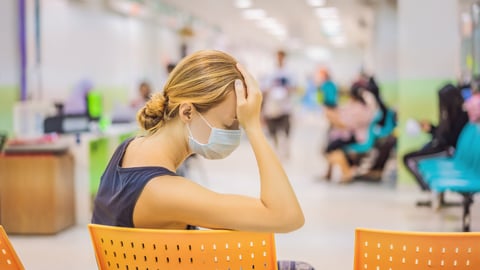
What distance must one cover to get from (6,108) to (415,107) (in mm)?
5373

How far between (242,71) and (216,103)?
0.12m

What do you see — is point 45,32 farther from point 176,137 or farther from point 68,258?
point 176,137

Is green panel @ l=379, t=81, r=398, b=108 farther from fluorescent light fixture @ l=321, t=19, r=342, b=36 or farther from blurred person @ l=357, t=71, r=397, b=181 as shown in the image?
fluorescent light fixture @ l=321, t=19, r=342, b=36

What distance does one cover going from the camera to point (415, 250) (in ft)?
6.38

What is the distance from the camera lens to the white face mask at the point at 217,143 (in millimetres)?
2141

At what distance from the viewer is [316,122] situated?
26203 millimetres

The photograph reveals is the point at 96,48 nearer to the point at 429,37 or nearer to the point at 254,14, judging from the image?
the point at 254,14

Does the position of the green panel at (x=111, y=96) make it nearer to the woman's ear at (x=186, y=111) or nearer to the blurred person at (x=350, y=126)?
the blurred person at (x=350, y=126)

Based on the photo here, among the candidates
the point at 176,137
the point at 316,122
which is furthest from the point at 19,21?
the point at 316,122

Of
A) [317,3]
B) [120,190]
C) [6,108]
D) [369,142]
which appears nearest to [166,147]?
[120,190]

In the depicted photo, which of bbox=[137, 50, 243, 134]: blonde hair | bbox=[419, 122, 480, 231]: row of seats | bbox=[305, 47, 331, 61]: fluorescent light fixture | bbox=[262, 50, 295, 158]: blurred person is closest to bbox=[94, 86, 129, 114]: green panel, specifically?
bbox=[262, 50, 295, 158]: blurred person

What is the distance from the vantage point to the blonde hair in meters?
2.04

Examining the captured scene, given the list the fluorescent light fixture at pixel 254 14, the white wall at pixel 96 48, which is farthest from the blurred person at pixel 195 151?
the fluorescent light fixture at pixel 254 14

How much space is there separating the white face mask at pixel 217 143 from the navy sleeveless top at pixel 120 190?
0.50 feet
